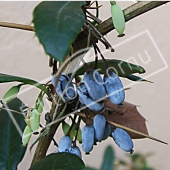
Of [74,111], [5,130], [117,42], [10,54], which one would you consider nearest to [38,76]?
[10,54]

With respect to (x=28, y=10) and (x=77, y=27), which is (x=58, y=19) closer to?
(x=77, y=27)

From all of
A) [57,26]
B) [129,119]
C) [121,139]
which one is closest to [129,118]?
[129,119]

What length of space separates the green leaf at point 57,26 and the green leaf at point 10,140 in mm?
264

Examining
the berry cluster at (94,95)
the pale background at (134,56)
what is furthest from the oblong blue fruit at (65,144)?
the pale background at (134,56)

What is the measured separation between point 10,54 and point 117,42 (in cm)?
34

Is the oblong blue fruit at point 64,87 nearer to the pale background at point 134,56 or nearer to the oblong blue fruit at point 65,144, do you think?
the oblong blue fruit at point 65,144

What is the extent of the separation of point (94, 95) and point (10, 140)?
24cm

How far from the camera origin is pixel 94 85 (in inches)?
11.5

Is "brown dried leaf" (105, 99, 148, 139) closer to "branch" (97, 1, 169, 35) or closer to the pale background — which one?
"branch" (97, 1, 169, 35)

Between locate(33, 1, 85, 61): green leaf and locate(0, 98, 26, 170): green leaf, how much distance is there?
0.87ft

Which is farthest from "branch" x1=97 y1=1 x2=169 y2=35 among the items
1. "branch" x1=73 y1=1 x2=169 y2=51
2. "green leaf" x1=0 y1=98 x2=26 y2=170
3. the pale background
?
the pale background

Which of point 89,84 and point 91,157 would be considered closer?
point 89,84

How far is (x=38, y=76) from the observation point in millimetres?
1054

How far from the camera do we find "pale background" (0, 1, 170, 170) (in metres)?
1.03
